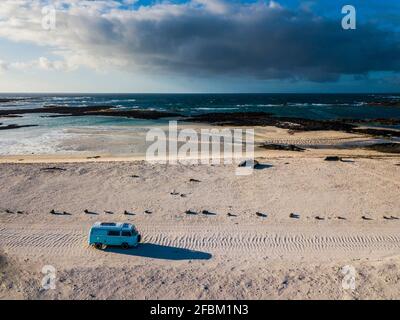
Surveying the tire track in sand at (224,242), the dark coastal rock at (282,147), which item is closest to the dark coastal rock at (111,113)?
→ the dark coastal rock at (282,147)

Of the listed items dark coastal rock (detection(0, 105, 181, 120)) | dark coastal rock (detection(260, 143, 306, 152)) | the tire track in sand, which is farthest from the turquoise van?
dark coastal rock (detection(0, 105, 181, 120))

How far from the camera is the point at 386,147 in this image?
1796 inches

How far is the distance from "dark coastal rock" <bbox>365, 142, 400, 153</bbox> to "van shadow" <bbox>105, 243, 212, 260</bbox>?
109 ft

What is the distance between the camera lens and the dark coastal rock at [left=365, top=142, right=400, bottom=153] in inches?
1729

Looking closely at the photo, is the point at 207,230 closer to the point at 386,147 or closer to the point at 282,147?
the point at 282,147

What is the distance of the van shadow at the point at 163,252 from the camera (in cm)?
1759

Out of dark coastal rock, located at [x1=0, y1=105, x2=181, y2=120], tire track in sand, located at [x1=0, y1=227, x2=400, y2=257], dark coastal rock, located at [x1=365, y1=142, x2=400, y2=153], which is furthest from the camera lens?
dark coastal rock, located at [x1=0, y1=105, x2=181, y2=120]

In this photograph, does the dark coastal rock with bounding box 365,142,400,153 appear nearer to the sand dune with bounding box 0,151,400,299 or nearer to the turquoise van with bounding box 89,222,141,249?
the sand dune with bounding box 0,151,400,299

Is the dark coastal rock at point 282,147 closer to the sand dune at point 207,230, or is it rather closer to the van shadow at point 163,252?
the sand dune at point 207,230

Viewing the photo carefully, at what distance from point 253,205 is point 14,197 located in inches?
619

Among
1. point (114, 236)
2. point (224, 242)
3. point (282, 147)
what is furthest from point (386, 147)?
point (114, 236)

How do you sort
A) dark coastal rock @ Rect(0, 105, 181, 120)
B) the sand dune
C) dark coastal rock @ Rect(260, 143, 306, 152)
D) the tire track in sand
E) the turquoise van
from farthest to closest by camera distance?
dark coastal rock @ Rect(0, 105, 181, 120) < dark coastal rock @ Rect(260, 143, 306, 152) < the tire track in sand < the turquoise van < the sand dune

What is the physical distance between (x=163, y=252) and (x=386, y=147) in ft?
121
